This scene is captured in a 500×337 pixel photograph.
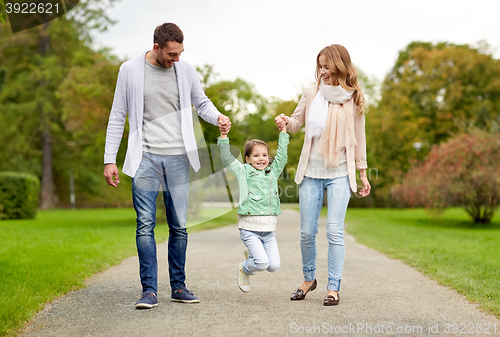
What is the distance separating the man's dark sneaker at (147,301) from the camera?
13.2 feet

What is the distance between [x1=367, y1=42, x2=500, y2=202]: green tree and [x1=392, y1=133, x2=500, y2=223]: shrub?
15013 mm

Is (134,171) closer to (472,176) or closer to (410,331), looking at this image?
(410,331)

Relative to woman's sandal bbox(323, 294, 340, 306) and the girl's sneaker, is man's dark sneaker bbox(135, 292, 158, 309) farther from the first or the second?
woman's sandal bbox(323, 294, 340, 306)

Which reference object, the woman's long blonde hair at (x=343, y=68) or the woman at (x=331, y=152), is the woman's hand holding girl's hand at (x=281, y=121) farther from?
the woman's long blonde hair at (x=343, y=68)

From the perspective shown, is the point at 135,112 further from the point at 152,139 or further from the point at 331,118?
the point at 331,118

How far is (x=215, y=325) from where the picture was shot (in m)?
3.57

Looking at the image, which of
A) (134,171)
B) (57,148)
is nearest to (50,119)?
(57,148)

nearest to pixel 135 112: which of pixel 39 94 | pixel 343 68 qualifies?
pixel 343 68

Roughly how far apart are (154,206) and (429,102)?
32.6 meters

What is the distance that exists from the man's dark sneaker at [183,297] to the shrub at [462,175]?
41.8 feet

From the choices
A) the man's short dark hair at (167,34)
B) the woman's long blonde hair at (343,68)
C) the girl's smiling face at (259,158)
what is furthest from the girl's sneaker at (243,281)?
the man's short dark hair at (167,34)

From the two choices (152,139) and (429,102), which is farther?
(429,102)

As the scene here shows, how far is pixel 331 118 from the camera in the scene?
4449mm

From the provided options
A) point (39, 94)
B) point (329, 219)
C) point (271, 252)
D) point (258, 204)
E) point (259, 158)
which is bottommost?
point (271, 252)
